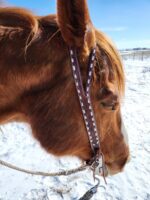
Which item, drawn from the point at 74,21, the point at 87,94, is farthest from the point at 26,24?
the point at 87,94

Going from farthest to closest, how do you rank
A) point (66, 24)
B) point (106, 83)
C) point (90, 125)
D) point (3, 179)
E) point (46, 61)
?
1. point (3, 179)
2. point (90, 125)
3. point (106, 83)
4. point (46, 61)
5. point (66, 24)

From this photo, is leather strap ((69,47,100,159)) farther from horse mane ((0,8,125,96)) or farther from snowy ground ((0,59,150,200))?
snowy ground ((0,59,150,200))

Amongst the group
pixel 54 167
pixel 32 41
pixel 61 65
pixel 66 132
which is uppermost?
pixel 32 41

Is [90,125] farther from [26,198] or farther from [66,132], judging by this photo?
[26,198]

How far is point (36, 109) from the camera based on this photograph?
1.72 meters

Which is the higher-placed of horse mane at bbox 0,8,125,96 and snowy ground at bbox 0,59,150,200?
horse mane at bbox 0,8,125,96

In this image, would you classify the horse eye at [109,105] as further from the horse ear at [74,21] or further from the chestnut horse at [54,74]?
the horse ear at [74,21]

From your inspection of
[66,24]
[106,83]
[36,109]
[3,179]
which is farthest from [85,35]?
[3,179]

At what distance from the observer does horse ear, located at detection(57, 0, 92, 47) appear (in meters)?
1.38

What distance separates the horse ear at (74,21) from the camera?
138 centimetres

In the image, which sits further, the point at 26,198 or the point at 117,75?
the point at 26,198

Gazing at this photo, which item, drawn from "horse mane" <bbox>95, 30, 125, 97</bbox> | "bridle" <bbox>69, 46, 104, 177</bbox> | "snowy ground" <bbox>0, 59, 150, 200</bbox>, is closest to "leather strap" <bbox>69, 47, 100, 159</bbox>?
"bridle" <bbox>69, 46, 104, 177</bbox>

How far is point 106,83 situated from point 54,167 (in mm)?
2944

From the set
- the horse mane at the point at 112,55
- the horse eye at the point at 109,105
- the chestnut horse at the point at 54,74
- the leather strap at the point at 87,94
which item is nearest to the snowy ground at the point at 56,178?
the chestnut horse at the point at 54,74
